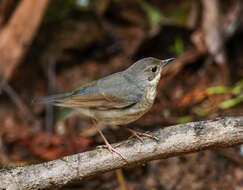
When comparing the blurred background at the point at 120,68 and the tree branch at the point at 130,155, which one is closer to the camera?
the tree branch at the point at 130,155

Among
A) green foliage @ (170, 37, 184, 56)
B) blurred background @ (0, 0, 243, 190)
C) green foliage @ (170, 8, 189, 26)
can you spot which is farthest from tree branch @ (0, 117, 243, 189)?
green foliage @ (170, 8, 189, 26)

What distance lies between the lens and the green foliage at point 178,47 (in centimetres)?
714

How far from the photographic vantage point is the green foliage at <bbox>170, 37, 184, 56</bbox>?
7139 mm

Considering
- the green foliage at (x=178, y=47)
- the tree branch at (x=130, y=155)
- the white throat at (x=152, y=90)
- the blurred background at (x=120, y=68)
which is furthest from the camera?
the green foliage at (x=178, y=47)

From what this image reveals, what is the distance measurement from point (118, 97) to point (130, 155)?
882mm

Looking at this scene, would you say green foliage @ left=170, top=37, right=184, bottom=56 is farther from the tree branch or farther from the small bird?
the tree branch

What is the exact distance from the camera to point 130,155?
3992mm

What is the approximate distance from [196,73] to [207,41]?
588 millimetres

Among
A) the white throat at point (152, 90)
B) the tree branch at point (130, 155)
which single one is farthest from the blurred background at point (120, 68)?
the tree branch at point (130, 155)

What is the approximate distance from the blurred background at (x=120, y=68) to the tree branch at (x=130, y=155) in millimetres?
1664

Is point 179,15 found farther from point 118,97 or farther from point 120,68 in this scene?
point 118,97

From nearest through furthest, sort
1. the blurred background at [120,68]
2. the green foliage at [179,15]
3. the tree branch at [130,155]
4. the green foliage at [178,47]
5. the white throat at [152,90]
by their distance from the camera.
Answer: the tree branch at [130,155] → the white throat at [152,90] → the blurred background at [120,68] → the green foliage at [178,47] → the green foliage at [179,15]

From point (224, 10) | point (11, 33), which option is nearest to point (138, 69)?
point (11, 33)

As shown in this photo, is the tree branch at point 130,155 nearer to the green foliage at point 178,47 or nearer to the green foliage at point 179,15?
the green foliage at point 178,47
